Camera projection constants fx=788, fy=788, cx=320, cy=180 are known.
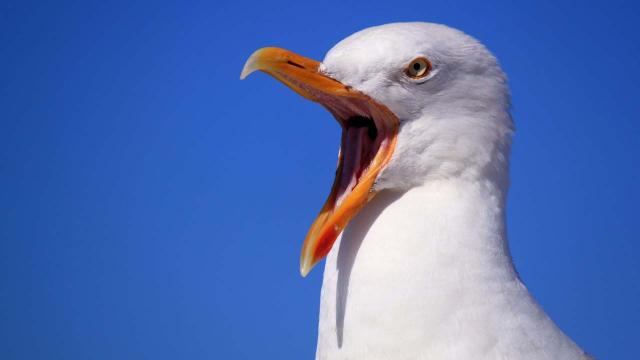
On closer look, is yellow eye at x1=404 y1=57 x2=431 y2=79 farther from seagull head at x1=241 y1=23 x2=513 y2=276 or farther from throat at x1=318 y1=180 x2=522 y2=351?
throat at x1=318 y1=180 x2=522 y2=351

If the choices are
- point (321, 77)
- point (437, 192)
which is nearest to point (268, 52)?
point (321, 77)

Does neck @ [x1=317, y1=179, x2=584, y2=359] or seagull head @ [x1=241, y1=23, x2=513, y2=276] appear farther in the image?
seagull head @ [x1=241, y1=23, x2=513, y2=276]

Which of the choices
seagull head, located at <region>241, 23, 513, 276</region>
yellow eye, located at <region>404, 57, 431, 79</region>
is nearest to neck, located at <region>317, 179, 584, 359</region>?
seagull head, located at <region>241, 23, 513, 276</region>

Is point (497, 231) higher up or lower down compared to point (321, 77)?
lower down

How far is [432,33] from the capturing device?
3.40 meters

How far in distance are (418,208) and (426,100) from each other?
0.46 m

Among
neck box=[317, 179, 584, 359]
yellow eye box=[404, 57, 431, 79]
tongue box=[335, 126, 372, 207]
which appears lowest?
neck box=[317, 179, 584, 359]

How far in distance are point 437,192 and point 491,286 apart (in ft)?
1.46

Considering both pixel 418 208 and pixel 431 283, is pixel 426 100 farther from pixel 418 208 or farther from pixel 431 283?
pixel 431 283

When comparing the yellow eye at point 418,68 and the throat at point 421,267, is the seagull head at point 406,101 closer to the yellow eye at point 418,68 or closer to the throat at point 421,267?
the yellow eye at point 418,68

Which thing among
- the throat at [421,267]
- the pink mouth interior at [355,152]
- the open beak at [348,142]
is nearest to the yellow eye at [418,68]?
the open beak at [348,142]

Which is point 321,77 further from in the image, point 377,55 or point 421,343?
point 421,343

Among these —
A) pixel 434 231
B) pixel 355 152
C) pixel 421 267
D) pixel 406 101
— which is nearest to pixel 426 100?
pixel 406 101

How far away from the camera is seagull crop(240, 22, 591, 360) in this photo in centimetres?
312
